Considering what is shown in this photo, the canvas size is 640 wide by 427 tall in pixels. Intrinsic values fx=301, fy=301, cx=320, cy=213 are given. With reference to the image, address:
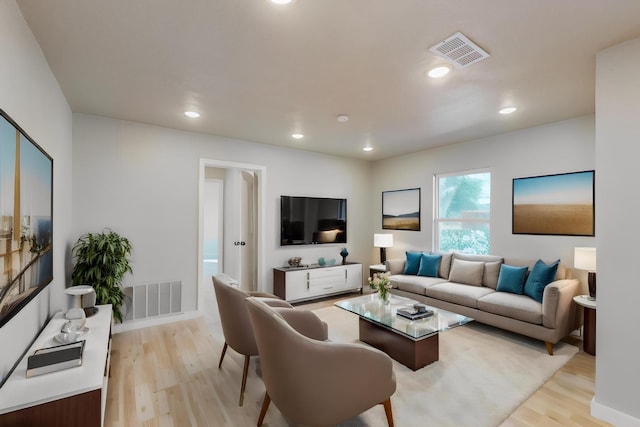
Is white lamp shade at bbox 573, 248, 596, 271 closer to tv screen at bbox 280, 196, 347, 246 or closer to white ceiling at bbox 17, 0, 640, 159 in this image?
white ceiling at bbox 17, 0, 640, 159

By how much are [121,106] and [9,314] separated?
2.47 m

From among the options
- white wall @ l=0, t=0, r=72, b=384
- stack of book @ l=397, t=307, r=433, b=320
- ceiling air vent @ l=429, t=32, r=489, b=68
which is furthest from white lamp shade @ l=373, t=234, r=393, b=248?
white wall @ l=0, t=0, r=72, b=384

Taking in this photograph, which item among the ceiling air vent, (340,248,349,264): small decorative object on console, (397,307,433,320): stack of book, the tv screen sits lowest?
(397,307,433,320): stack of book

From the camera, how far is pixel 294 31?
1.90 meters

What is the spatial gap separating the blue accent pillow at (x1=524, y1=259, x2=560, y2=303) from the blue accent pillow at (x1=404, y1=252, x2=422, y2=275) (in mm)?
1590

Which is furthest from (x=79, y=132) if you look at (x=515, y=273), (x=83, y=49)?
(x=515, y=273)

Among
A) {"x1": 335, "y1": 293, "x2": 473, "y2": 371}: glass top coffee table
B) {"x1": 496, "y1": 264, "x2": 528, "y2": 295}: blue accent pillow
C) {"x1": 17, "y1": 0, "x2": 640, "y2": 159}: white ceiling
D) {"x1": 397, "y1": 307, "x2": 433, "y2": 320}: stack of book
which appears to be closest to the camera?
{"x1": 17, "y1": 0, "x2": 640, "y2": 159}: white ceiling

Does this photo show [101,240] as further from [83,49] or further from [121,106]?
[83,49]

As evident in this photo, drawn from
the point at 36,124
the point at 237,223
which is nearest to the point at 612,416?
the point at 36,124

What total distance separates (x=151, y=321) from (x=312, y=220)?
9.15 ft

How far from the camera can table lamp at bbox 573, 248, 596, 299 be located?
9.82 feet

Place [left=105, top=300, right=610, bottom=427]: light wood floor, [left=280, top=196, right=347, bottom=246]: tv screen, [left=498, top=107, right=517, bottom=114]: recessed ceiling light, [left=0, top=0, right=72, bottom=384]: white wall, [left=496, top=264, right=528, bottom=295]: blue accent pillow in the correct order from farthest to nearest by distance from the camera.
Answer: [left=280, top=196, right=347, bottom=246]: tv screen → [left=496, top=264, right=528, bottom=295]: blue accent pillow → [left=498, top=107, right=517, bottom=114]: recessed ceiling light → [left=105, top=300, right=610, bottom=427]: light wood floor → [left=0, top=0, right=72, bottom=384]: white wall

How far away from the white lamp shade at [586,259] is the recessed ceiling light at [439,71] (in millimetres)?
2344

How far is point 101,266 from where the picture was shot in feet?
10.4
